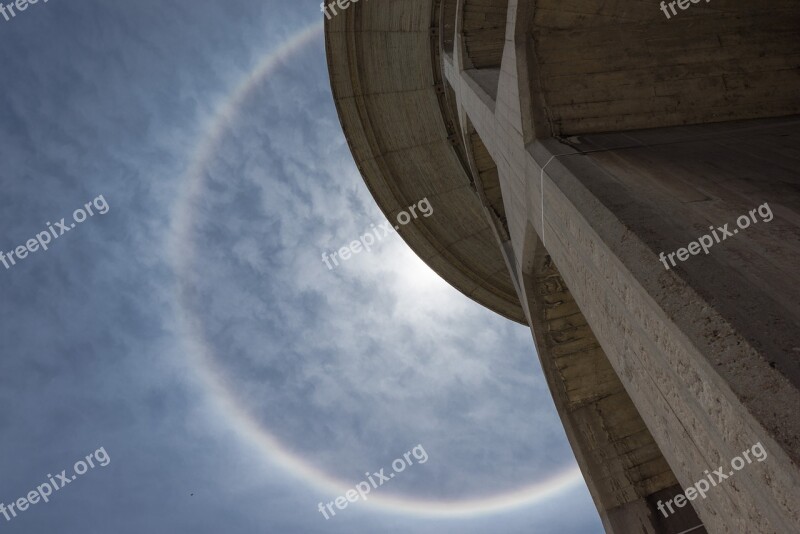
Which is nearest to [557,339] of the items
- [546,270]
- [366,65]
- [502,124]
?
[546,270]

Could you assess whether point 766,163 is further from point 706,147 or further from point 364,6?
point 364,6

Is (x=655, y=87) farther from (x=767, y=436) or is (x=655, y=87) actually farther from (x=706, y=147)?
(x=767, y=436)

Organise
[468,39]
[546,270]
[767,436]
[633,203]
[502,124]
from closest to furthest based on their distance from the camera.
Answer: [767,436] → [633,203] → [502,124] → [546,270] → [468,39]

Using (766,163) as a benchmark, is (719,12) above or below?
above

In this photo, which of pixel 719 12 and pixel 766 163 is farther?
pixel 719 12

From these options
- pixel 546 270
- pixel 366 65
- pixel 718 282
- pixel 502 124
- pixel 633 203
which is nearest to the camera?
pixel 718 282

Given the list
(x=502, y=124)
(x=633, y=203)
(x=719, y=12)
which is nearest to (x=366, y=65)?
(x=502, y=124)

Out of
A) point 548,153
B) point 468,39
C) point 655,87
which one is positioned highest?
point 468,39
